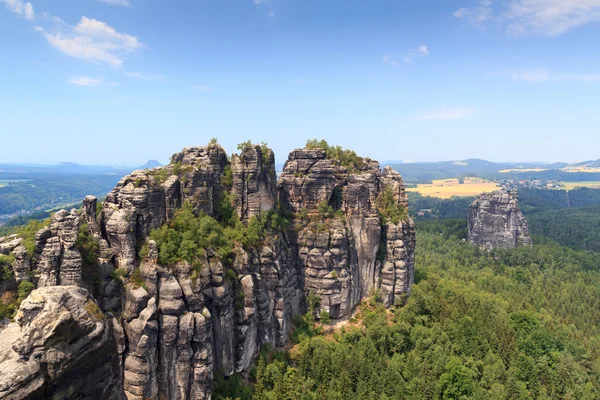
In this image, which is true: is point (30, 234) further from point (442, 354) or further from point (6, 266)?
point (442, 354)

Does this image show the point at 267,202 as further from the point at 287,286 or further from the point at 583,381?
the point at 583,381

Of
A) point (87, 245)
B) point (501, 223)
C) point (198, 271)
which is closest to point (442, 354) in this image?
point (198, 271)

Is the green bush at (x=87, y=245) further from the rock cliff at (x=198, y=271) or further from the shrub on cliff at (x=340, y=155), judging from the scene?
the shrub on cliff at (x=340, y=155)

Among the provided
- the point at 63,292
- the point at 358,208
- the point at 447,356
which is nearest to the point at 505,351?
the point at 447,356

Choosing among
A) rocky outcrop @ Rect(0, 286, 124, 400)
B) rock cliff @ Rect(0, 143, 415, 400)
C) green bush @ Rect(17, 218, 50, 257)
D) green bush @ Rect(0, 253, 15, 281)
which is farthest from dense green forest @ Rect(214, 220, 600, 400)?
green bush @ Rect(17, 218, 50, 257)

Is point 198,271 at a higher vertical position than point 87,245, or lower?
lower

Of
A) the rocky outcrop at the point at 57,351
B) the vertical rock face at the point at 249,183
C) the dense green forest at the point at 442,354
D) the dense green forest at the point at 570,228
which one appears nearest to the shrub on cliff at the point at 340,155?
the vertical rock face at the point at 249,183

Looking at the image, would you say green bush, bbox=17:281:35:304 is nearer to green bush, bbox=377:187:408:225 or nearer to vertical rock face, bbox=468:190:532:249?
green bush, bbox=377:187:408:225
